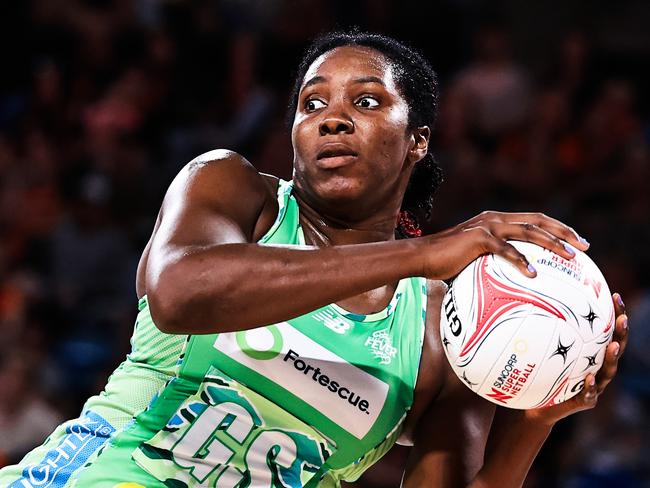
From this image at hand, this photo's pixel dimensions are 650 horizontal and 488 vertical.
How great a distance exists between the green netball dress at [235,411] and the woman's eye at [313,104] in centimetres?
34

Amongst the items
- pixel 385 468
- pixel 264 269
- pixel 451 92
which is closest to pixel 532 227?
pixel 264 269

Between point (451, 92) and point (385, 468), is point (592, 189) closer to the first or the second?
point (451, 92)

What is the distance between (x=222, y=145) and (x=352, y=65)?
450cm

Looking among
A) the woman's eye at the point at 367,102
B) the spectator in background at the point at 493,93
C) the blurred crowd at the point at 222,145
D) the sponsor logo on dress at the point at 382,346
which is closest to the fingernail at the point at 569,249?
the sponsor logo on dress at the point at 382,346

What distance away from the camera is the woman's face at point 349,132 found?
292 centimetres

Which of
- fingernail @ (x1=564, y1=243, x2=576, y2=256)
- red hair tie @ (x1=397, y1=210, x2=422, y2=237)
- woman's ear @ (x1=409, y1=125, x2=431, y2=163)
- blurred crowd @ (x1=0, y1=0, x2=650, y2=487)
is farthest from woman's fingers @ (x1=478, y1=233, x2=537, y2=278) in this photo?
blurred crowd @ (x1=0, y1=0, x2=650, y2=487)

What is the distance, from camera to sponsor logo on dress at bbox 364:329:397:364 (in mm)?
2928

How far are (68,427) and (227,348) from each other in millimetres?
493

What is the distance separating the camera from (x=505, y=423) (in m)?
3.09

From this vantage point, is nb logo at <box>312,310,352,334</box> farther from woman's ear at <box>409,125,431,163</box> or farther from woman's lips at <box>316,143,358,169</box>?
woman's ear at <box>409,125,431,163</box>

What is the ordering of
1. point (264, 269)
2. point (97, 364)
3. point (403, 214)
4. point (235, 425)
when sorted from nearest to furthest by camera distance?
point (264, 269), point (235, 425), point (403, 214), point (97, 364)

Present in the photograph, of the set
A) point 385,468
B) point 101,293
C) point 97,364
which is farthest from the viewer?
point 101,293

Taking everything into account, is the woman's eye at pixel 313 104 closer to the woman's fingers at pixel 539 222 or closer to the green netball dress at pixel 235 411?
the green netball dress at pixel 235 411

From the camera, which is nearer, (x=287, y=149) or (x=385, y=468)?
(x=385, y=468)
